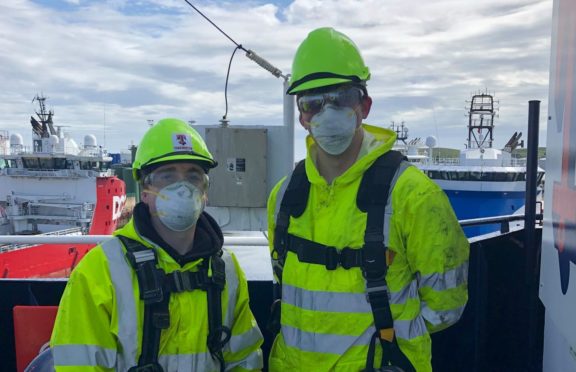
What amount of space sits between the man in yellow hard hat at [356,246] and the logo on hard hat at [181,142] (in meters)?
0.52

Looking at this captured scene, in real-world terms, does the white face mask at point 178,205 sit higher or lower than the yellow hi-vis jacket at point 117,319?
higher

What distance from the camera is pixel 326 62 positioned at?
2.21 m

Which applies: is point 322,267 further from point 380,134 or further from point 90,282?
point 90,282

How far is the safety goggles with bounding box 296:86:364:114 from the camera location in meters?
2.21

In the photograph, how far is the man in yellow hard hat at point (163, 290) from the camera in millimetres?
1936

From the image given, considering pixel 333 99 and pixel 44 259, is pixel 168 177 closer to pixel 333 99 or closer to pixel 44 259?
pixel 333 99

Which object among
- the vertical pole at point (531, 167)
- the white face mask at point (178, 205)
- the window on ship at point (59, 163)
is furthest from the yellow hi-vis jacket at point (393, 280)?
the window on ship at point (59, 163)

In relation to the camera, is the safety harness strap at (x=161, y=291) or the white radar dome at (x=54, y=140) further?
the white radar dome at (x=54, y=140)

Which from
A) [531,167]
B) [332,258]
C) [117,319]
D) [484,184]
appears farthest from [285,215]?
[484,184]

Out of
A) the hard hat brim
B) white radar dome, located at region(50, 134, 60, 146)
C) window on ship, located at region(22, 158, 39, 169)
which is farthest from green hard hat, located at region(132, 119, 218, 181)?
white radar dome, located at region(50, 134, 60, 146)

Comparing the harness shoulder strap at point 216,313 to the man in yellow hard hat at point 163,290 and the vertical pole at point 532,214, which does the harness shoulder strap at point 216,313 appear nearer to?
the man in yellow hard hat at point 163,290

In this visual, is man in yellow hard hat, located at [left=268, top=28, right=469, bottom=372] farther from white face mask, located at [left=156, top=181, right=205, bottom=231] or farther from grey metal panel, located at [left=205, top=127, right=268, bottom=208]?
grey metal panel, located at [left=205, top=127, right=268, bottom=208]

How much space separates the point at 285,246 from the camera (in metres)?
2.33

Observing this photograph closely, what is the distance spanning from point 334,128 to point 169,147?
0.71m
